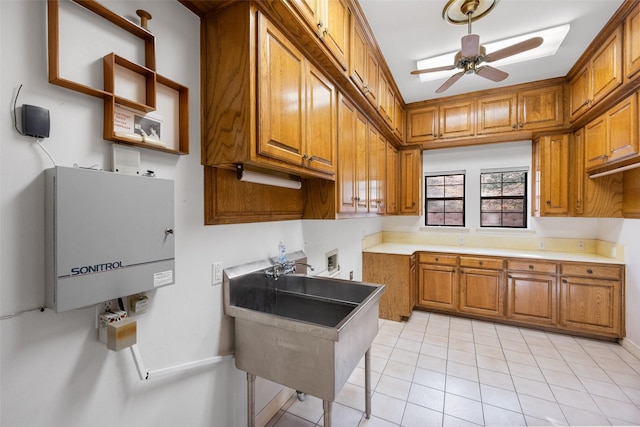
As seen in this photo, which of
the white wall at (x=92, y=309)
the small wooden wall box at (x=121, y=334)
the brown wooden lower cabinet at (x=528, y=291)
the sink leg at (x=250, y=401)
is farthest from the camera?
the brown wooden lower cabinet at (x=528, y=291)

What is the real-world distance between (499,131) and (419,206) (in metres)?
1.36

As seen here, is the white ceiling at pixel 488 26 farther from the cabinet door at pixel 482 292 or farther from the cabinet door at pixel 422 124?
the cabinet door at pixel 482 292

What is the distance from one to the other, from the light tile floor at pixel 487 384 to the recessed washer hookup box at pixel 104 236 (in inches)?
57.9

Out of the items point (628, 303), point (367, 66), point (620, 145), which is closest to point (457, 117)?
point (620, 145)

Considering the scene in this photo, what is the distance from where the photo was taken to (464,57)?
7.02 feet

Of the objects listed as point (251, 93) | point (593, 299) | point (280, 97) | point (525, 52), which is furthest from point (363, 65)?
point (593, 299)

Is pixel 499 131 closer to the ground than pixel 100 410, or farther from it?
farther from it

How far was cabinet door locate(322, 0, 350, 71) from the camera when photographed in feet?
5.34

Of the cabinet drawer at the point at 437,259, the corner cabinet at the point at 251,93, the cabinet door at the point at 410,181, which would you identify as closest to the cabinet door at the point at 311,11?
the corner cabinet at the point at 251,93

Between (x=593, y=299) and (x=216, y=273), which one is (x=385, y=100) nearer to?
(x=216, y=273)

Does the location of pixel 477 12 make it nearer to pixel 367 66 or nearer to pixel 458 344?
pixel 367 66

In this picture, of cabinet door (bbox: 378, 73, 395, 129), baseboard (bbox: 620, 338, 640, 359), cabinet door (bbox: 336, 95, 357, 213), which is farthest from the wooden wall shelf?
baseboard (bbox: 620, 338, 640, 359)

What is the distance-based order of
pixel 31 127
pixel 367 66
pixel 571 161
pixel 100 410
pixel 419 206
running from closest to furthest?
pixel 31 127, pixel 100 410, pixel 367 66, pixel 571 161, pixel 419 206

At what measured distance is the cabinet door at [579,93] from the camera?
2732mm
